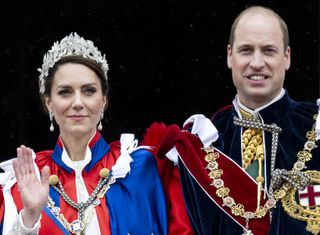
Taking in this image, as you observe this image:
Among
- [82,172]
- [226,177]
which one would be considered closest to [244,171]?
[226,177]

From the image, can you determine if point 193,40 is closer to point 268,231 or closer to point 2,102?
point 2,102

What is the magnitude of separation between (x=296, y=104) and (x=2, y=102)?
11.3 ft

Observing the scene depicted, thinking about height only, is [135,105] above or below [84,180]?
above

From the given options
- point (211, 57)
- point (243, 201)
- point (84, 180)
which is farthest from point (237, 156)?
point (211, 57)

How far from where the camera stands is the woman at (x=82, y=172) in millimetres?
5473

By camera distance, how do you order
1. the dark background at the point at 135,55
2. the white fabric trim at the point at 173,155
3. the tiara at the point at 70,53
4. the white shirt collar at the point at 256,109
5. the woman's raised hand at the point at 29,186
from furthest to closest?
1. the dark background at the point at 135,55
2. the tiara at the point at 70,53
3. the white fabric trim at the point at 173,155
4. the white shirt collar at the point at 256,109
5. the woman's raised hand at the point at 29,186

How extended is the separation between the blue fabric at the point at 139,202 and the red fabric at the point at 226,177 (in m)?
0.20

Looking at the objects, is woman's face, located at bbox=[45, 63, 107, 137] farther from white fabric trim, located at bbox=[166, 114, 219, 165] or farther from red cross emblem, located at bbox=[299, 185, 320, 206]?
red cross emblem, located at bbox=[299, 185, 320, 206]

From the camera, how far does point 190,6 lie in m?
8.34

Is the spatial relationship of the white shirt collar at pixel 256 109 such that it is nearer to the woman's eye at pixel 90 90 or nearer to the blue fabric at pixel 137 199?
the blue fabric at pixel 137 199

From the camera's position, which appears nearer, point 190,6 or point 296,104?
point 296,104

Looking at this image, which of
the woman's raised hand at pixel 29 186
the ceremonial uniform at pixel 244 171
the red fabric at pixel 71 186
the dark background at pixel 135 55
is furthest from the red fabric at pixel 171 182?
the dark background at pixel 135 55

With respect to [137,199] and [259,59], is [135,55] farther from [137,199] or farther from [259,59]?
[259,59]

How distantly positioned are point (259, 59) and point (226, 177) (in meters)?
0.56
